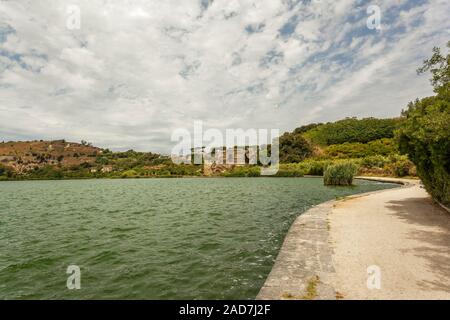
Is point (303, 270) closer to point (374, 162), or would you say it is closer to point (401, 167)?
point (401, 167)

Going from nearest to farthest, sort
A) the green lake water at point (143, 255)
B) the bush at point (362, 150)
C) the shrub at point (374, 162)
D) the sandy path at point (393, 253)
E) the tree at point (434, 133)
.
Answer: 1. the sandy path at point (393, 253)
2. the green lake water at point (143, 255)
3. the tree at point (434, 133)
4. the shrub at point (374, 162)
5. the bush at point (362, 150)

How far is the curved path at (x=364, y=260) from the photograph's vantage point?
5340 mm

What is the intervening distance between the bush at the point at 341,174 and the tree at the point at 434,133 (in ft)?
68.0

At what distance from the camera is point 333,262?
7.05 metres

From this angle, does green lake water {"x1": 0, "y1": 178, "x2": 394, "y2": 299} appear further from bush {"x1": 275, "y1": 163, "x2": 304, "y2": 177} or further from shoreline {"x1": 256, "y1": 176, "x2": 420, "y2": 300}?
bush {"x1": 275, "y1": 163, "x2": 304, "y2": 177}

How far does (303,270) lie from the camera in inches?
260

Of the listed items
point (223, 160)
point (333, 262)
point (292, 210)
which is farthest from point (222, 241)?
point (223, 160)

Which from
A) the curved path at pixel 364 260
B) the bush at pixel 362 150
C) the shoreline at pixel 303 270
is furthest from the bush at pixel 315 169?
the shoreline at pixel 303 270

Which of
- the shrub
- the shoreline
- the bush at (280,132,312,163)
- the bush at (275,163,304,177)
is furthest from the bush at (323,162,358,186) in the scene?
the bush at (280,132,312,163)

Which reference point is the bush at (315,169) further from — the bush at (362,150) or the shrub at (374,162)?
the bush at (362,150)

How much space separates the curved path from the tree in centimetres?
258

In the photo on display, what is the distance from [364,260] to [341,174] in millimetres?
34123

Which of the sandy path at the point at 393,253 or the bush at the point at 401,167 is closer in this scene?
the sandy path at the point at 393,253
